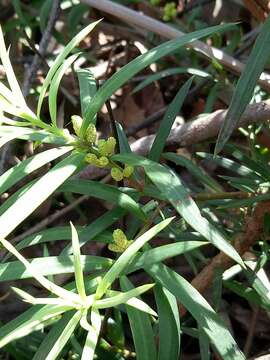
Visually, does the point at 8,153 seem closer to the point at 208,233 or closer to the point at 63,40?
the point at 63,40

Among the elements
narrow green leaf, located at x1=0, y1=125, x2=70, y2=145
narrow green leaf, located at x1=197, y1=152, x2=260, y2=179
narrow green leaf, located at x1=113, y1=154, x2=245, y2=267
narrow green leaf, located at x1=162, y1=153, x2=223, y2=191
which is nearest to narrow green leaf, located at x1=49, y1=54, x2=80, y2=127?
narrow green leaf, located at x1=0, y1=125, x2=70, y2=145

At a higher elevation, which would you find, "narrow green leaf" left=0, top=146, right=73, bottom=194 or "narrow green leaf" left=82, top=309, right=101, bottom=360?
"narrow green leaf" left=0, top=146, right=73, bottom=194

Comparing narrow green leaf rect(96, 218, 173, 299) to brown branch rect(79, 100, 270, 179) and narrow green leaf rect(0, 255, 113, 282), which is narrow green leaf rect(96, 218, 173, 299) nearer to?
narrow green leaf rect(0, 255, 113, 282)

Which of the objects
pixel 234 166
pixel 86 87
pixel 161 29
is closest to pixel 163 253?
pixel 86 87

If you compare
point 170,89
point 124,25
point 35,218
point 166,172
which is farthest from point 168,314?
point 124,25

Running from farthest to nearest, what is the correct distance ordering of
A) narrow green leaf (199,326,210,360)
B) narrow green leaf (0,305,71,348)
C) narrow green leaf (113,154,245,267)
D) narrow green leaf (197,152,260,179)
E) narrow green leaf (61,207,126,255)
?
narrow green leaf (197,152,260,179) < narrow green leaf (199,326,210,360) < narrow green leaf (61,207,126,255) < narrow green leaf (113,154,245,267) < narrow green leaf (0,305,71,348)

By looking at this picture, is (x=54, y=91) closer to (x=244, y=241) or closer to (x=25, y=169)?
(x=25, y=169)

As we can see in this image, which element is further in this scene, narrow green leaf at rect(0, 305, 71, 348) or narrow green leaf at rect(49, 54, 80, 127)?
narrow green leaf at rect(49, 54, 80, 127)

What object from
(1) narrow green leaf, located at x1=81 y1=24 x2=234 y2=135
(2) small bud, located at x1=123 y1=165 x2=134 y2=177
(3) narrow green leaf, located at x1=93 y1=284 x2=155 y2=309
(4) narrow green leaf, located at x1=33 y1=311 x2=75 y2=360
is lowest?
(4) narrow green leaf, located at x1=33 y1=311 x2=75 y2=360
